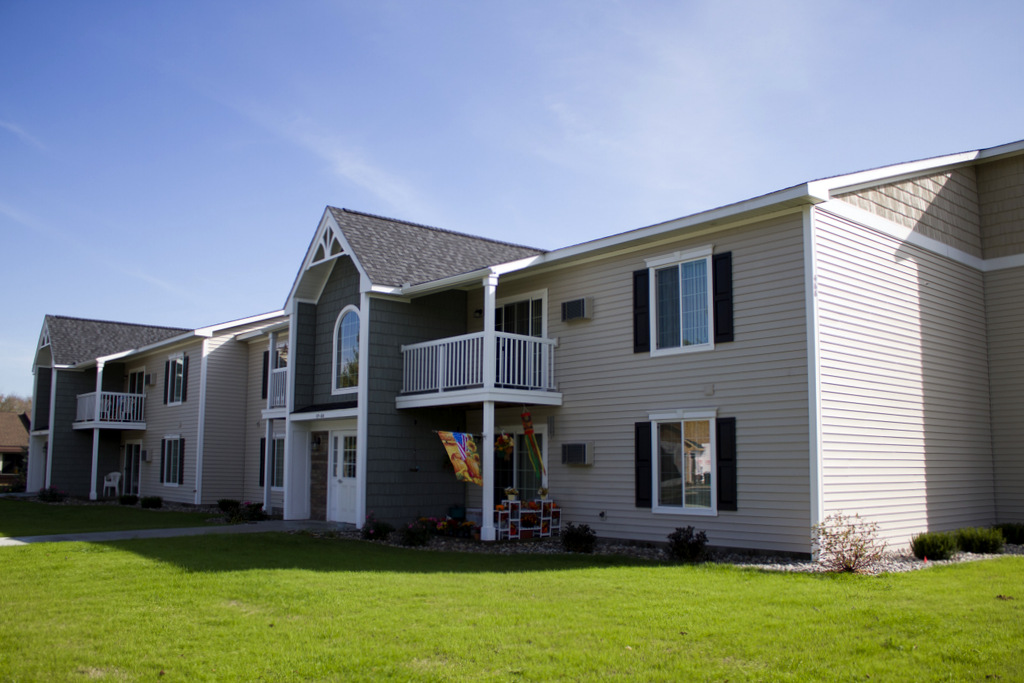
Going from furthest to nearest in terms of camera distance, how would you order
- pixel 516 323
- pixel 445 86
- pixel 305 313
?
1. pixel 305 313
2. pixel 516 323
3. pixel 445 86

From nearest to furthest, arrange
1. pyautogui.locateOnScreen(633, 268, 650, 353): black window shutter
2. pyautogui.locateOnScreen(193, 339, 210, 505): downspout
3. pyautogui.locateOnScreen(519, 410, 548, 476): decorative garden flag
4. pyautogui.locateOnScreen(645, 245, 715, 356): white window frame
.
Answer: pyautogui.locateOnScreen(645, 245, 715, 356): white window frame → pyautogui.locateOnScreen(633, 268, 650, 353): black window shutter → pyautogui.locateOnScreen(519, 410, 548, 476): decorative garden flag → pyautogui.locateOnScreen(193, 339, 210, 505): downspout

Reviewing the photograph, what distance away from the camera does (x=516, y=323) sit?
16.9 meters

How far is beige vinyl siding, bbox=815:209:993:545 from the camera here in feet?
40.2

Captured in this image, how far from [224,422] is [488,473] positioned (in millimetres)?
14194

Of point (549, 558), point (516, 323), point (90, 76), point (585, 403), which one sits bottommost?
Result: point (549, 558)

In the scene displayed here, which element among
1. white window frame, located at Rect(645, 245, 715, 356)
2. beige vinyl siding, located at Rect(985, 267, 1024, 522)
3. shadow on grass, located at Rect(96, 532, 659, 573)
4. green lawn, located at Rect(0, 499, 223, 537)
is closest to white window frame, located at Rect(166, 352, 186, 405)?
green lawn, located at Rect(0, 499, 223, 537)

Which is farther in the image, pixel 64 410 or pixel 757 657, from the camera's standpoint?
pixel 64 410

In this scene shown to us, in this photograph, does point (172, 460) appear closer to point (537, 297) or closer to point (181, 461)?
point (181, 461)

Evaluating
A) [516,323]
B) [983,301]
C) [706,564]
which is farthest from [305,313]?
[983,301]

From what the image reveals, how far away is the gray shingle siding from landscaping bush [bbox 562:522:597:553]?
4480 millimetres

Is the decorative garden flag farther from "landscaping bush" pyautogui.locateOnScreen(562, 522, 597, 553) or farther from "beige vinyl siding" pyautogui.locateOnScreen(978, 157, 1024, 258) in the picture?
"beige vinyl siding" pyautogui.locateOnScreen(978, 157, 1024, 258)

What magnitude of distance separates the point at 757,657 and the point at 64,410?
3201cm

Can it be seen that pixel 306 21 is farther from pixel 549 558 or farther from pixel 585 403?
pixel 549 558

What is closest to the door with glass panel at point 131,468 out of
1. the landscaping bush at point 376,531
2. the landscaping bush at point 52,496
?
the landscaping bush at point 52,496
